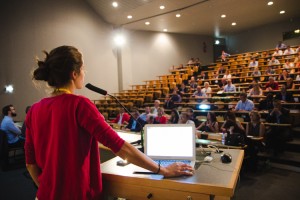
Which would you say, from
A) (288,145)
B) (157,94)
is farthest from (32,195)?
(157,94)

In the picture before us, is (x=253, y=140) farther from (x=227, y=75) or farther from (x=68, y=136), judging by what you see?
(x=227, y=75)

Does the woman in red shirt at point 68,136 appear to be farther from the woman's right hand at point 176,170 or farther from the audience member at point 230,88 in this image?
the audience member at point 230,88

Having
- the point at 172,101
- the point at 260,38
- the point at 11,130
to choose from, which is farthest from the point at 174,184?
the point at 260,38

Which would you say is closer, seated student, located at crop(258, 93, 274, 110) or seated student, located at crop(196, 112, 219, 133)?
seated student, located at crop(196, 112, 219, 133)

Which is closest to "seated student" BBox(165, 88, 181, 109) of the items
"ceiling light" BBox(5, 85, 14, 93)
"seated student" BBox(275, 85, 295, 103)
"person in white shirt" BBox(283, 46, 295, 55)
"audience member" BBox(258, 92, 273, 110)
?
"audience member" BBox(258, 92, 273, 110)

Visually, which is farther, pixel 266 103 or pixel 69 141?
pixel 266 103

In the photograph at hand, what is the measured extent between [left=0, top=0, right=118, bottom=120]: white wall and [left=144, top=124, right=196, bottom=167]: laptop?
6890 mm

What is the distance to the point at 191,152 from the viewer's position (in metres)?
1.57

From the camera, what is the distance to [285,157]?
4367 millimetres

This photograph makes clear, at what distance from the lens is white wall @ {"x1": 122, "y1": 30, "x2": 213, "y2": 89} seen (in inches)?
435

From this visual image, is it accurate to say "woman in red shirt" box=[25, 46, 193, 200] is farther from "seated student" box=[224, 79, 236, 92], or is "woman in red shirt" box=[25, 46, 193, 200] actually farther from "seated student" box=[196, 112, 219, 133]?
"seated student" box=[224, 79, 236, 92]

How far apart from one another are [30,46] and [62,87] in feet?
25.6

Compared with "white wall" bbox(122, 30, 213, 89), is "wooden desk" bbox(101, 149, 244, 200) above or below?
below

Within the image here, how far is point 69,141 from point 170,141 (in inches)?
32.3
